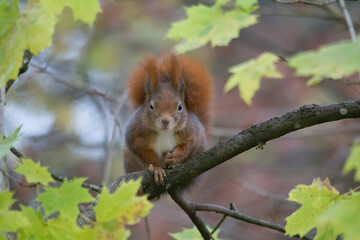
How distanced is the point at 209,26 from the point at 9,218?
1203 mm

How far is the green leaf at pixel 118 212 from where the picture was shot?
3.92 feet

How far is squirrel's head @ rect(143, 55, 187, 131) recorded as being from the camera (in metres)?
2.32

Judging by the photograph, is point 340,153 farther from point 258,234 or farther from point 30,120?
point 30,120

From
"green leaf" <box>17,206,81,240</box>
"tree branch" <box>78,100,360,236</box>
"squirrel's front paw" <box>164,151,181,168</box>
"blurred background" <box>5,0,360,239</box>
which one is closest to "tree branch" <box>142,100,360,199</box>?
"tree branch" <box>78,100,360,236</box>

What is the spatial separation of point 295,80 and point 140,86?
2761 millimetres

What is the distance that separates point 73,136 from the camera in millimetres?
4355

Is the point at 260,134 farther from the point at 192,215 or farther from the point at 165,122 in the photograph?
the point at 165,122

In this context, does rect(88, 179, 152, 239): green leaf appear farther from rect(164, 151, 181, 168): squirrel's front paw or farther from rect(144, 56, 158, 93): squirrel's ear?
rect(144, 56, 158, 93): squirrel's ear

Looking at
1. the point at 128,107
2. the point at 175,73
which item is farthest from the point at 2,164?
the point at 128,107

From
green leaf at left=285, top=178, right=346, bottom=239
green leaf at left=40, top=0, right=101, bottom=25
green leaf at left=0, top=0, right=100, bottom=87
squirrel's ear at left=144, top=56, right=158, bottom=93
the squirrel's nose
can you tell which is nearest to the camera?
green leaf at left=0, top=0, right=100, bottom=87

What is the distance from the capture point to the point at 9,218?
1174mm

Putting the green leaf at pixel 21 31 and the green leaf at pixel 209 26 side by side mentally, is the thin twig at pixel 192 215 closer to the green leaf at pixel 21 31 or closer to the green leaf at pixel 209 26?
the green leaf at pixel 209 26

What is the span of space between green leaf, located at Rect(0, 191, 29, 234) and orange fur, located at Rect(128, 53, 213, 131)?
4.41 ft

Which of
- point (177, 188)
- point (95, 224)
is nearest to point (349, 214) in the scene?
point (95, 224)
